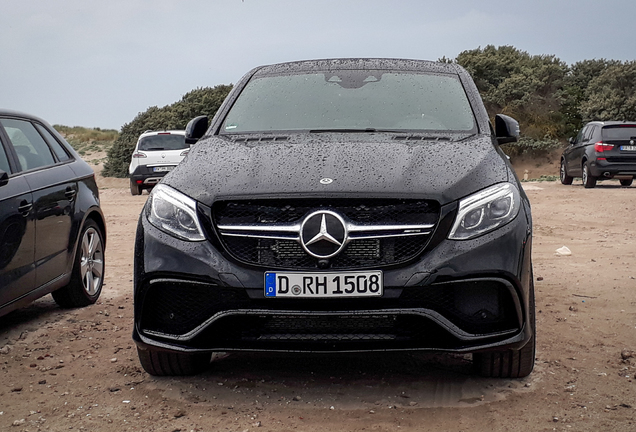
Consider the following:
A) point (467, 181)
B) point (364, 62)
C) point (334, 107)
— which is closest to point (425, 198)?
point (467, 181)

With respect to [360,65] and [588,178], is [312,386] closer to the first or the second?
[360,65]

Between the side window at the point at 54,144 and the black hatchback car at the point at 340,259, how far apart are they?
2.57 m

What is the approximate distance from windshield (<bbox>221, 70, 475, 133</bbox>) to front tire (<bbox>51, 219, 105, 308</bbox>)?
1.91m

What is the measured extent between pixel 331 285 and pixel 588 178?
1858 centimetres

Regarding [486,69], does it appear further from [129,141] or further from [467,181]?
[467,181]

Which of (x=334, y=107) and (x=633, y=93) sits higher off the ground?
(x=334, y=107)

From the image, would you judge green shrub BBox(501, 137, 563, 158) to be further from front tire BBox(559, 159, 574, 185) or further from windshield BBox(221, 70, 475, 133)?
windshield BBox(221, 70, 475, 133)

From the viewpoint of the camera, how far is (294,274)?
3762 millimetres

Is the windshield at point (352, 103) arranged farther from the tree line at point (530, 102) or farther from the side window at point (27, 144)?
the tree line at point (530, 102)

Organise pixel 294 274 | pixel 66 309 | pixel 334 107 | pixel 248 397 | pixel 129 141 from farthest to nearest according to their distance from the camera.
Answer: pixel 129 141
pixel 66 309
pixel 334 107
pixel 248 397
pixel 294 274

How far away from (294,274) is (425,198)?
2.26 feet

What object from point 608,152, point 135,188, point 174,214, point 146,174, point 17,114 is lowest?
point 135,188

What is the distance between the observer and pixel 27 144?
6.03m

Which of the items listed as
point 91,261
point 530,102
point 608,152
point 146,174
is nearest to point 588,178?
point 608,152
